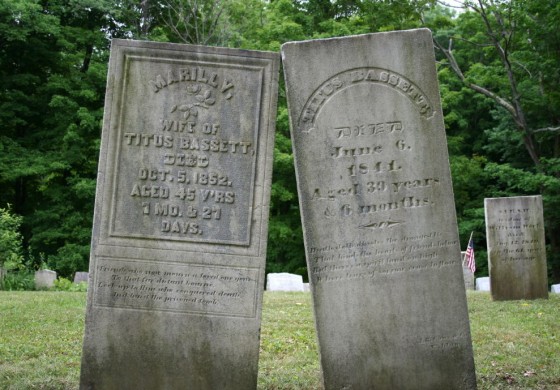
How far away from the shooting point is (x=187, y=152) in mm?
5969

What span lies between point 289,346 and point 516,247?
6.67m

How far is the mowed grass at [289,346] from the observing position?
645 centimetres

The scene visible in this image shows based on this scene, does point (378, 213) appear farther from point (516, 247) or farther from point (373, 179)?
point (516, 247)

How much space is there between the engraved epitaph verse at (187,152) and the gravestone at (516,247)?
27.6 ft

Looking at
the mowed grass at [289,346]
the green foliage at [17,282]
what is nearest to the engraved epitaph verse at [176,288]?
the mowed grass at [289,346]

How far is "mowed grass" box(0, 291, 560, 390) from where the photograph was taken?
6453mm

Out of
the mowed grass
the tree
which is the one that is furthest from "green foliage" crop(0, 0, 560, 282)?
the mowed grass

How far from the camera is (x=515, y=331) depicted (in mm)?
9039

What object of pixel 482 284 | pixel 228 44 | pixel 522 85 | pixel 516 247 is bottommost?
pixel 482 284

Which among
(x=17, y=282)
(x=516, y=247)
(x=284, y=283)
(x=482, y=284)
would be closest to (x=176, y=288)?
(x=516, y=247)

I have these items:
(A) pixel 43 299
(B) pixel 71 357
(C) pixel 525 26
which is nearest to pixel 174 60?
(B) pixel 71 357

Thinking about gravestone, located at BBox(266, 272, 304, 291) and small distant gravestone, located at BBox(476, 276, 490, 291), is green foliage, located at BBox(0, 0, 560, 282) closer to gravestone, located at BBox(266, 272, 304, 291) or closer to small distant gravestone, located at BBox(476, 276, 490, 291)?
small distant gravestone, located at BBox(476, 276, 490, 291)

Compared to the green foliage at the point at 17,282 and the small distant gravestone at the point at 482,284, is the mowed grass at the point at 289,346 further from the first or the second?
the small distant gravestone at the point at 482,284

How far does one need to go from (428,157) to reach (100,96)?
876 inches
